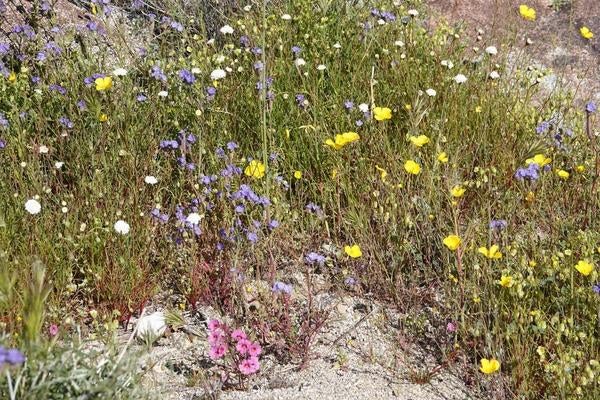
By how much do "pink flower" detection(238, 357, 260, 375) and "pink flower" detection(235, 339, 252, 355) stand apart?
0.03 meters

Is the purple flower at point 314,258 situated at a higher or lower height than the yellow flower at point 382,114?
lower

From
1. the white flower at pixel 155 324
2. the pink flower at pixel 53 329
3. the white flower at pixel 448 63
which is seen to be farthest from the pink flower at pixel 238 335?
the white flower at pixel 448 63

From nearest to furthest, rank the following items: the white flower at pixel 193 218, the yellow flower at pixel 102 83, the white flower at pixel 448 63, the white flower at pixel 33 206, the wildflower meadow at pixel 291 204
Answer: the wildflower meadow at pixel 291 204
the white flower at pixel 33 206
the white flower at pixel 193 218
the yellow flower at pixel 102 83
the white flower at pixel 448 63

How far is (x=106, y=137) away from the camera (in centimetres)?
346

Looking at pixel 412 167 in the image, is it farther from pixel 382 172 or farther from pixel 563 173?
pixel 563 173

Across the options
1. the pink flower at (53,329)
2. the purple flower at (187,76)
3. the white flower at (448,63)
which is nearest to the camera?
the pink flower at (53,329)

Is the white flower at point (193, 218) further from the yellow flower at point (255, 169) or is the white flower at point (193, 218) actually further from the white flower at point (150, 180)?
the yellow flower at point (255, 169)

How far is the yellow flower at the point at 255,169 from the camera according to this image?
3418 millimetres

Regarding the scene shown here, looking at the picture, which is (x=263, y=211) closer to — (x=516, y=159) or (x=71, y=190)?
(x=71, y=190)

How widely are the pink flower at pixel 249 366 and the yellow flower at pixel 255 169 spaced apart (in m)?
1.01

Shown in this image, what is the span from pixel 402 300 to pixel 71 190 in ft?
5.00

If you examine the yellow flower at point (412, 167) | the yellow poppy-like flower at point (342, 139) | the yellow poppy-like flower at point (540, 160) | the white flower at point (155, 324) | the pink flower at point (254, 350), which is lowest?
the white flower at point (155, 324)

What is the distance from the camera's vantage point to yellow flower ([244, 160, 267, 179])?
342 cm

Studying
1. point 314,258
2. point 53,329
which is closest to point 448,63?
point 314,258
